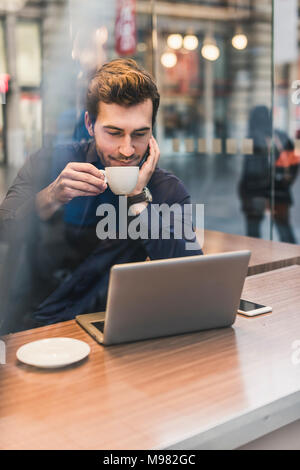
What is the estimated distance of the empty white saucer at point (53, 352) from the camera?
1038 mm

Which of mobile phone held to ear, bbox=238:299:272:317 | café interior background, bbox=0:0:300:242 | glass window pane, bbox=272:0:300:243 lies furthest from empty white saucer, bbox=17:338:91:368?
glass window pane, bbox=272:0:300:243

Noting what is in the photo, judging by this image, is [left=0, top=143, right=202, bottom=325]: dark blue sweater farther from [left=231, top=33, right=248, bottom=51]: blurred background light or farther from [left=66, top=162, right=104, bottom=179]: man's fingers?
[left=231, top=33, right=248, bottom=51]: blurred background light

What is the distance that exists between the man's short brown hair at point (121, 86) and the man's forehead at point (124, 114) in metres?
0.01

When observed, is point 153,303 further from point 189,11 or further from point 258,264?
point 189,11

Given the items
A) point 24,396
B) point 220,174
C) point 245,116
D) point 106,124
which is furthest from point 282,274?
point 220,174

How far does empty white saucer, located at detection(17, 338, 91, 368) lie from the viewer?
1038mm

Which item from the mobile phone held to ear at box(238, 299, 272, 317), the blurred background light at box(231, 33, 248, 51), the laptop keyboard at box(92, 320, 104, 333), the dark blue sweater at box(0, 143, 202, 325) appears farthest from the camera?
the blurred background light at box(231, 33, 248, 51)

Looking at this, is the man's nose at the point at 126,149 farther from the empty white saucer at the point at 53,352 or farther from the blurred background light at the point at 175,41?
the blurred background light at the point at 175,41

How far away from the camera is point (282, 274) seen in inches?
70.1

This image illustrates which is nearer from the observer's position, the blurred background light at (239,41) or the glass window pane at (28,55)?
the glass window pane at (28,55)

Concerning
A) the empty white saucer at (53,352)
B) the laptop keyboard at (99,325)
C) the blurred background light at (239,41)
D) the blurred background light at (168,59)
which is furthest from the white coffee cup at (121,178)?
the blurred background light at (239,41)

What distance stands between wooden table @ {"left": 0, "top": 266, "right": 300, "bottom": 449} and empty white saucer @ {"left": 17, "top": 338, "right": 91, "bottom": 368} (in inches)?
0.7

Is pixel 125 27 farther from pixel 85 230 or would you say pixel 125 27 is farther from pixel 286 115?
pixel 85 230

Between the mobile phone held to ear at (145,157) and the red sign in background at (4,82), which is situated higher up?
the red sign in background at (4,82)
